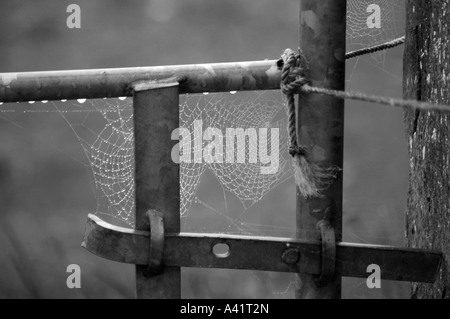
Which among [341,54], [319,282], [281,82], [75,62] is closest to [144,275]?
[319,282]

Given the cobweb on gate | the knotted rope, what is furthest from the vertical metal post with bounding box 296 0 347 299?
the cobweb on gate

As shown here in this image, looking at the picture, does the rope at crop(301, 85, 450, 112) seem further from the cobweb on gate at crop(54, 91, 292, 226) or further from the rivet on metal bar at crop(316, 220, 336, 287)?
the cobweb on gate at crop(54, 91, 292, 226)

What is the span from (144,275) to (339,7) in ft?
2.08

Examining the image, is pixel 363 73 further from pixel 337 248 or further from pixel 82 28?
pixel 337 248

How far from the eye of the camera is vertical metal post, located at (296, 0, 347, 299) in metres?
1.53

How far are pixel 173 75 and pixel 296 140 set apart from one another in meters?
0.27

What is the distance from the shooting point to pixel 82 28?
3.84m

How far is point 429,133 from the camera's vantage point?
166 cm

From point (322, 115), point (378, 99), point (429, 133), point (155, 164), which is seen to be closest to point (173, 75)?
point (155, 164)

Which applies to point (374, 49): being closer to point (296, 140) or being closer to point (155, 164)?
point (296, 140)

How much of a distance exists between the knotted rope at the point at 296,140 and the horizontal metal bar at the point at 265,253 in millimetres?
114

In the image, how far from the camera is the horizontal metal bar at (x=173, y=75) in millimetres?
1550

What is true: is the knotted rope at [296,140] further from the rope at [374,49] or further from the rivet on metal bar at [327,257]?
the rope at [374,49]

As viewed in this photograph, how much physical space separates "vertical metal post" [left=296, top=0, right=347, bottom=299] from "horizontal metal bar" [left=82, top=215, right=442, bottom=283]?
1.9 inches
